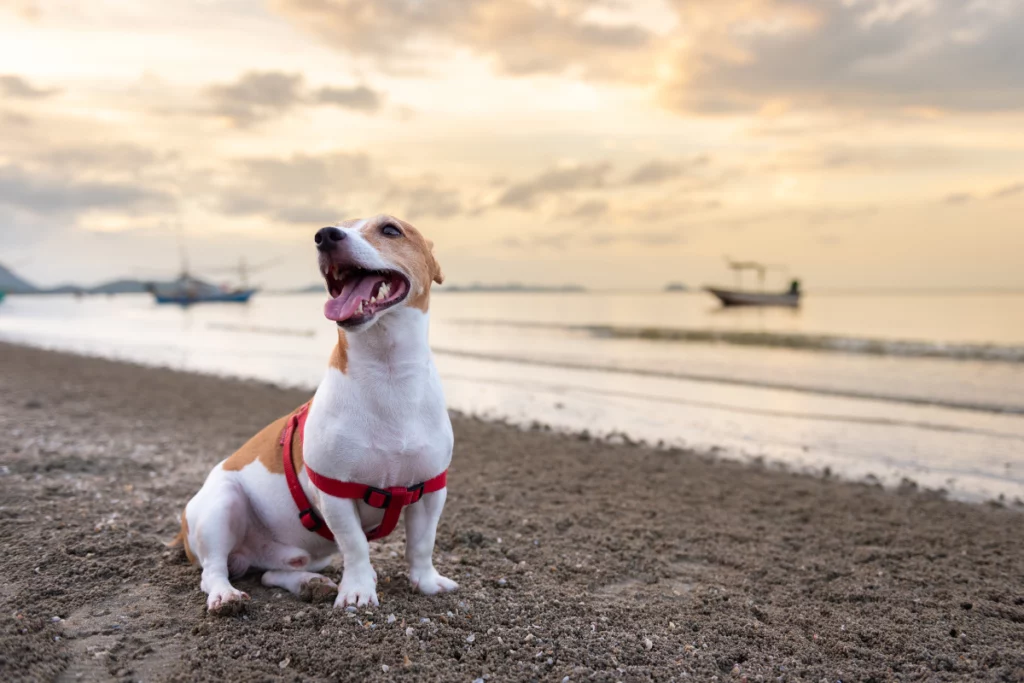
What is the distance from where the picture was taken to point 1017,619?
4.05 meters

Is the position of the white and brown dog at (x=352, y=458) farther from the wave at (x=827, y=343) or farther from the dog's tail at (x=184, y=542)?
the wave at (x=827, y=343)

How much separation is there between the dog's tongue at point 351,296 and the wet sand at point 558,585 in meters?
1.54

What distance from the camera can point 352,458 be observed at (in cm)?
320

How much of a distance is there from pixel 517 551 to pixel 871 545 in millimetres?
3111

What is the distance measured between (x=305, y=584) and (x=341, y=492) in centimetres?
79

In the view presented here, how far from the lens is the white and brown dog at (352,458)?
3.05 metres

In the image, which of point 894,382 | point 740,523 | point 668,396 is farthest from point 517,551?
point 894,382

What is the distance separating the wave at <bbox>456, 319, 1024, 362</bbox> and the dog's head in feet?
75.0

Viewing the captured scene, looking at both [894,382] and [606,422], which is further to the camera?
[894,382]

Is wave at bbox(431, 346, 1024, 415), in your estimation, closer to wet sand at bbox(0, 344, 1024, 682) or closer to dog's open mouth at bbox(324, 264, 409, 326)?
wet sand at bbox(0, 344, 1024, 682)

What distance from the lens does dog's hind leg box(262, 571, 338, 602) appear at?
3.59m

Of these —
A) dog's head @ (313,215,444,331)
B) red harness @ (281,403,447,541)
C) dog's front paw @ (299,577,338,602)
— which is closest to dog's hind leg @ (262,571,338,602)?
dog's front paw @ (299,577,338,602)

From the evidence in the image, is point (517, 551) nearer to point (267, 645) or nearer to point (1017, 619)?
point (267, 645)

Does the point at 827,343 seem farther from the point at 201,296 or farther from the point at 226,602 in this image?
the point at 201,296
